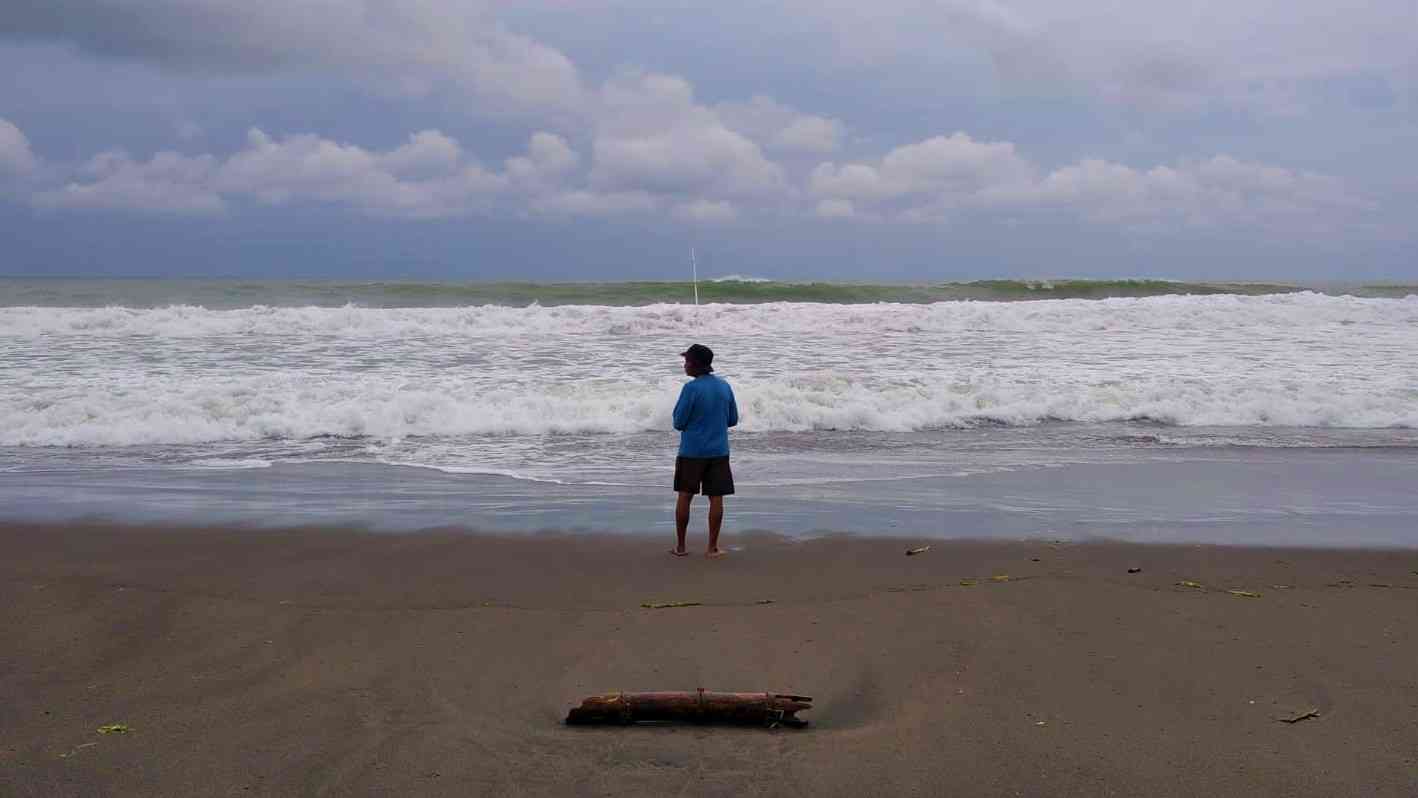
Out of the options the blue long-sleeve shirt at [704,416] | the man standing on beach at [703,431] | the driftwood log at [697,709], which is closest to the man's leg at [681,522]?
the man standing on beach at [703,431]

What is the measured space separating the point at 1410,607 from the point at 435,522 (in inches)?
234

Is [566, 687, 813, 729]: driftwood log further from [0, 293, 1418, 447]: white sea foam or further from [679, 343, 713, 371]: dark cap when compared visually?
[0, 293, 1418, 447]: white sea foam

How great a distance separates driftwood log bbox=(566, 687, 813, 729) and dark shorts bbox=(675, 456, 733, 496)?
320 cm

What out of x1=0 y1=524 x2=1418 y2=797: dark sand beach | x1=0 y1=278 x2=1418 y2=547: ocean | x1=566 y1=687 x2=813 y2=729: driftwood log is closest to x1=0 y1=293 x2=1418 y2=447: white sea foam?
x1=0 y1=278 x2=1418 y2=547: ocean

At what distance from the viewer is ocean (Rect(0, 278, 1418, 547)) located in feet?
25.9

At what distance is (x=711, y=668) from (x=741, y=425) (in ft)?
27.5

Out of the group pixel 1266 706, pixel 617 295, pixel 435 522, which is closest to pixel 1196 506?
pixel 1266 706

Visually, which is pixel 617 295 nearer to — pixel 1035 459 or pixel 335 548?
pixel 1035 459

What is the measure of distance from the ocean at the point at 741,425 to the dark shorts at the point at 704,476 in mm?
598

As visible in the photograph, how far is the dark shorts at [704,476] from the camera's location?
22.7ft

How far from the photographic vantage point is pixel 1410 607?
5.24 meters

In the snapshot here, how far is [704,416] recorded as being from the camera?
6.98 m

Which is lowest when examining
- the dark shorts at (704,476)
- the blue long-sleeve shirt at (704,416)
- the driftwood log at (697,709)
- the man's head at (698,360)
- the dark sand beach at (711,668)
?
the dark sand beach at (711,668)

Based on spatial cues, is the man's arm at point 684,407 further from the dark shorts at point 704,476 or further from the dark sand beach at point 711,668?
Answer: the dark sand beach at point 711,668
